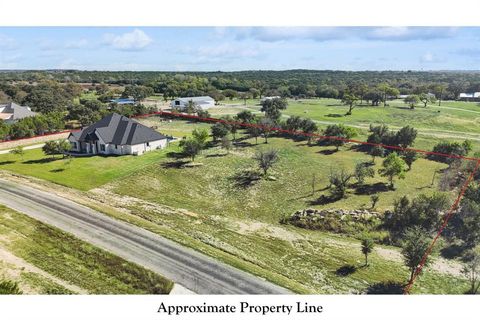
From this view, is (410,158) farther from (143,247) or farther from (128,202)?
(143,247)

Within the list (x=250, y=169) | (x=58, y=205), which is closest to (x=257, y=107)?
(x=250, y=169)

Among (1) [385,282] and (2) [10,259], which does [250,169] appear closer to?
(1) [385,282]

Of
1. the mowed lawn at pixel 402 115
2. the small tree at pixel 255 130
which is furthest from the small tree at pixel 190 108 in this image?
the small tree at pixel 255 130

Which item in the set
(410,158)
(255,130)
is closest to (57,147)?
(255,130)

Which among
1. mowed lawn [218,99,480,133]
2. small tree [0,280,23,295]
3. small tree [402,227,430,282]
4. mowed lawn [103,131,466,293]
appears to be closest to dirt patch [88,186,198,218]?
mowed lawn [103,131,466,293]

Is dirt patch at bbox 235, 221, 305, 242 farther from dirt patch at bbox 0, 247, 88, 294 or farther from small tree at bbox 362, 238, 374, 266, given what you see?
dirt patch at bbox 0, 247, 88, 294
